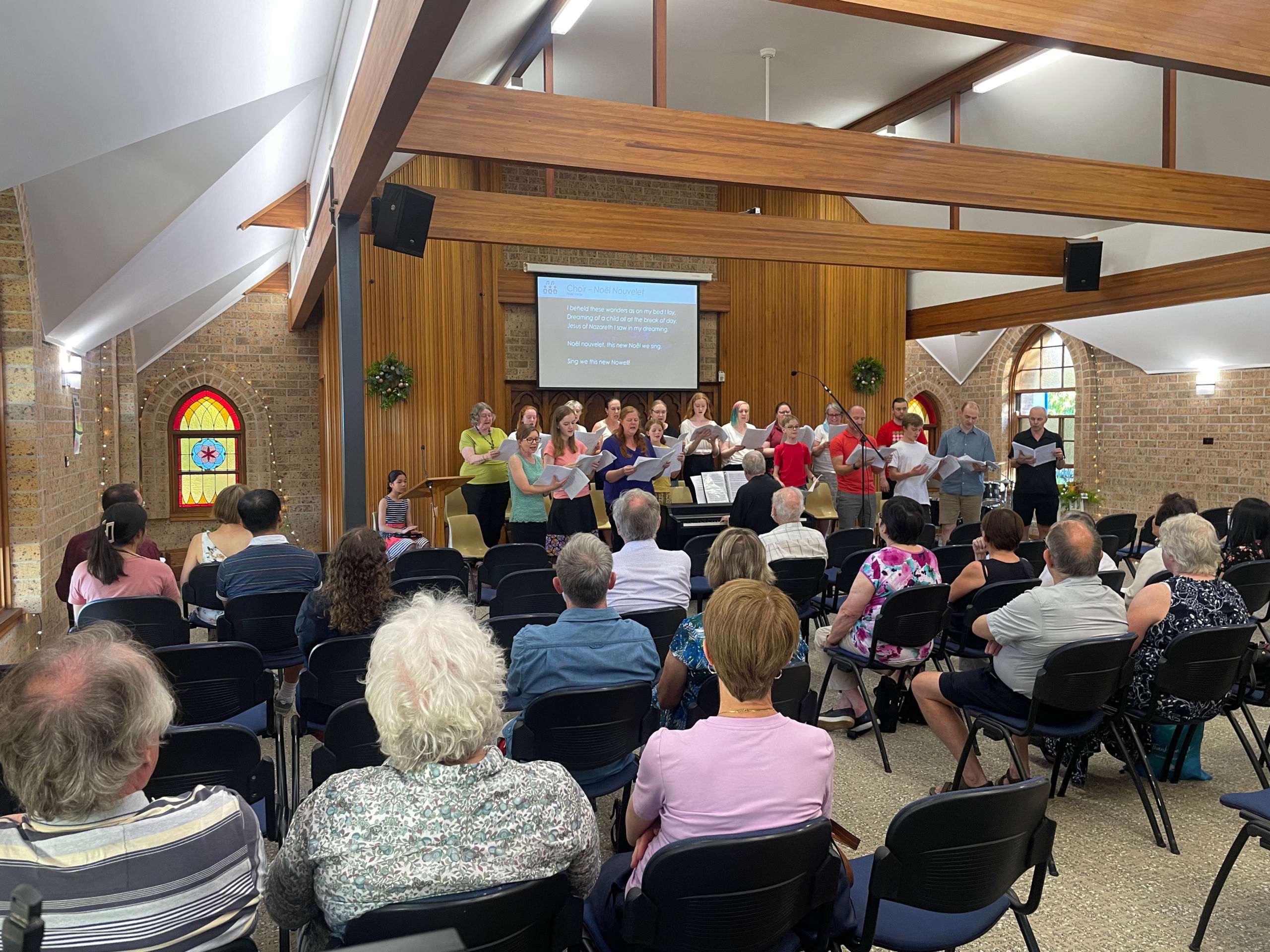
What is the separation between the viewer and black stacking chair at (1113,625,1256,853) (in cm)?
317

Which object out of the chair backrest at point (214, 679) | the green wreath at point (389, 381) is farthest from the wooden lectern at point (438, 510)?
the chair backrest at point (214, 679)

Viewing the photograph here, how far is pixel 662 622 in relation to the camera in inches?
139

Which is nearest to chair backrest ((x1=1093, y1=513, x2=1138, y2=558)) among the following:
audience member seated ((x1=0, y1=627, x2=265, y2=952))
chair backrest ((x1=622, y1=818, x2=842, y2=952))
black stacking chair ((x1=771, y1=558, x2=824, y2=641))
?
black stacking chair ((x1=771, y1=558, x2=824, y2=641))

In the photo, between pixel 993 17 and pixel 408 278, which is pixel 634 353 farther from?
pixel 993 17

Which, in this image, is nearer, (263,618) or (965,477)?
(263,618)

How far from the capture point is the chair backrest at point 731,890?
5.34 ft

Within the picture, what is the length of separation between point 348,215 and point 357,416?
55.0 inches

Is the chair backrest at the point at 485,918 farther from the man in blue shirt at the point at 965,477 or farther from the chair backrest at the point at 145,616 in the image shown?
the man in blue shirt at the point at 965,477

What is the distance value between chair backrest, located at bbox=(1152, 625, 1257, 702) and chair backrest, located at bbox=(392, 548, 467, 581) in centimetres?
358

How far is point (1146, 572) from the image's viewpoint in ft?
14.6

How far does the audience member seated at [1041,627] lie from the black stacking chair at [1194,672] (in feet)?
0.71

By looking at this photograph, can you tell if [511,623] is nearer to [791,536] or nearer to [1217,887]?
[791,536]

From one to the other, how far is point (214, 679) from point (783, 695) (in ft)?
6.34

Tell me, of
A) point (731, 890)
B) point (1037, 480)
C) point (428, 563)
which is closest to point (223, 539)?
point (428, 563)
